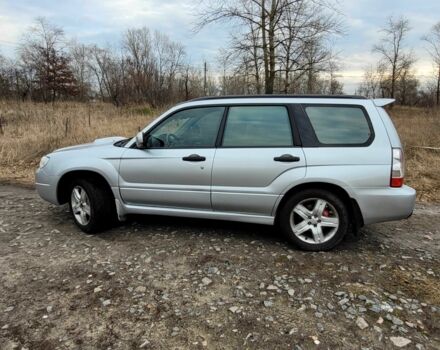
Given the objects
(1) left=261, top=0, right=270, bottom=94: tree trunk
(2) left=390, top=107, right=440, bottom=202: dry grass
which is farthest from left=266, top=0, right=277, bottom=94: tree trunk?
(2) left=390, top=107, right=440, bottom=202: dry grass

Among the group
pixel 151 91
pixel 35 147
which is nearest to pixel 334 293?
pixel 35 147

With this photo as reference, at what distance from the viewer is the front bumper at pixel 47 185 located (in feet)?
15.4

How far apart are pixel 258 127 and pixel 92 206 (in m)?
2.22

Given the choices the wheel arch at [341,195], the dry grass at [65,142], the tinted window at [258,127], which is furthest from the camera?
the dry grass at [65,142]

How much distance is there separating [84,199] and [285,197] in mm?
2504

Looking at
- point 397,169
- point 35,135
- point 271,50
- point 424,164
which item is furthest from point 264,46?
point 397,169

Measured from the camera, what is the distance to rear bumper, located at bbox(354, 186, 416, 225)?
3703 millimetres

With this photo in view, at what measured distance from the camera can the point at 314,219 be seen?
394 cm

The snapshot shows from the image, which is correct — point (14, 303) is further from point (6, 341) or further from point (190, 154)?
point (190, 154)

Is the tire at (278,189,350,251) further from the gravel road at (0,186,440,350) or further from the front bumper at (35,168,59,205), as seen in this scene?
the front bumper at (35,168,59,205)

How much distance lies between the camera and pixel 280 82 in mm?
21172

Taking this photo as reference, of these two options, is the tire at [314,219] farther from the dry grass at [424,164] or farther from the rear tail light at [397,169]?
the dry grass at [424,164]

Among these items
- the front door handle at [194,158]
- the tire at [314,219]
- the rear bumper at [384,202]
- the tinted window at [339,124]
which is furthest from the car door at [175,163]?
the rear bumper at [384,202]

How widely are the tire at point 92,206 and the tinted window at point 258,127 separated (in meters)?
1.68
